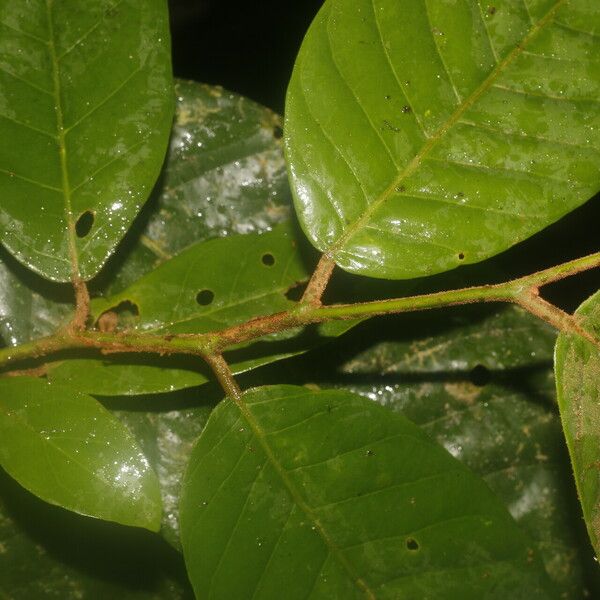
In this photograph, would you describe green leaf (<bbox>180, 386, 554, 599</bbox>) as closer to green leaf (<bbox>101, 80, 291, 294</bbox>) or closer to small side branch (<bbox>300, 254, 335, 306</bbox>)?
small side branch (<bbox>300, 254, 335, 306</bbox>)

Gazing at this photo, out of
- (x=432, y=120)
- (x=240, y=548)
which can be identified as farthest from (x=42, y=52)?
(x=240, y=548)

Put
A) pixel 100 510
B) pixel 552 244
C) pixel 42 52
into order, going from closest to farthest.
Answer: pixel 100 510, pixel 42 52, pixel 552 244

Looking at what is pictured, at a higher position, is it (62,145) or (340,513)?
Result: (62,145)

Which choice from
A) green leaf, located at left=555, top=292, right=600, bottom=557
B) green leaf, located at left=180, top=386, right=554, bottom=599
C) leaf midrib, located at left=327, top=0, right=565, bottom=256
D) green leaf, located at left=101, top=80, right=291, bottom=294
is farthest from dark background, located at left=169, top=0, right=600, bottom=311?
green leaf, located at left=555, top=292, right=600, bottom=557

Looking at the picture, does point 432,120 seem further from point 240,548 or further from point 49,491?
point 49,491

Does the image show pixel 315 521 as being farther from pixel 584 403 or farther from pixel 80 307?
pixel 80 307

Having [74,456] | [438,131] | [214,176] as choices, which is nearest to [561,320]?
[438,131]

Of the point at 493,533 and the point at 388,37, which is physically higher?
the point at 388,37
